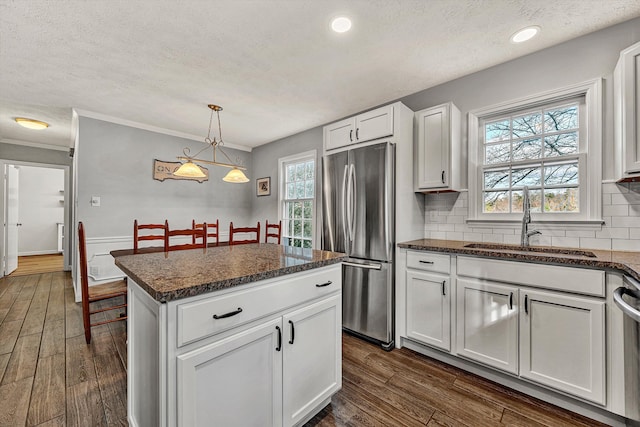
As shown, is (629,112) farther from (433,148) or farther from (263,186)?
(263,186)

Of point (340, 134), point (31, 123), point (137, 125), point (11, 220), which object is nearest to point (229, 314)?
point (340, 134)

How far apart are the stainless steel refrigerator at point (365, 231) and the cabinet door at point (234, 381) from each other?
4.56 ft

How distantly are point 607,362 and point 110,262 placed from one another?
5045 mm

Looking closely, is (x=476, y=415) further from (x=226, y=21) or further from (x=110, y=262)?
(x=110, y=262)

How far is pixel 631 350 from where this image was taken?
138 cm

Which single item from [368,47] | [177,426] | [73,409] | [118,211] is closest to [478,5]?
[368,47]

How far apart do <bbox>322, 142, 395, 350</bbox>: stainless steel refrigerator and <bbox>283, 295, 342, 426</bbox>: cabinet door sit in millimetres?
917

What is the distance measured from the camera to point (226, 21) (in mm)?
1817

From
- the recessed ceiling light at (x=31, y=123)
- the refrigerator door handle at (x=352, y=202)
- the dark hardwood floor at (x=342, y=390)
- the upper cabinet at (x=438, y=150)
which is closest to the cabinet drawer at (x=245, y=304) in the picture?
the dark hardwood floor at (x=342, y=390)

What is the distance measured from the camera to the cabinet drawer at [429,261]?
2.14 meters

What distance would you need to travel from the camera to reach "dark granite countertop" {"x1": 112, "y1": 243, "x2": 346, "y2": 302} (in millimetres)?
955

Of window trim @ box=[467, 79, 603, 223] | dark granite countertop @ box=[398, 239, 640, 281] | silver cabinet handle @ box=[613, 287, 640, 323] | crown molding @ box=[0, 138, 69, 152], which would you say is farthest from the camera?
crown molding @ box=[0, 138, 69, 152]

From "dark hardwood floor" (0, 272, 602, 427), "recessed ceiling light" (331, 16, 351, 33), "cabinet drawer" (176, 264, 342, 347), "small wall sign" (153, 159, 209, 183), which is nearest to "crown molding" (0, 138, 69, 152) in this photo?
"small wall sign" (153, 159, 209, 183)

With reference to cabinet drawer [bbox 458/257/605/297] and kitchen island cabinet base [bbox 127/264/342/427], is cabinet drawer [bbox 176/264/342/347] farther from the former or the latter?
cabinet drawer [bbox 458/257/605/297]
